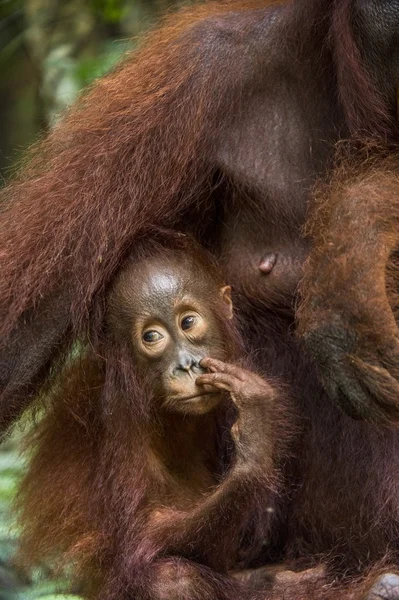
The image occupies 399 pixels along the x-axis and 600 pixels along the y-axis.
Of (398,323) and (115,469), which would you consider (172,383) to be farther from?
(398,323)

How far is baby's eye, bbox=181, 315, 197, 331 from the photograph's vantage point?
10.8ft

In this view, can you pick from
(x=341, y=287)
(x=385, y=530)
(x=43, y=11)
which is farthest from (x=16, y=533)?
(x=43, y=11)

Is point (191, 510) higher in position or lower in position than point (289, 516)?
higher

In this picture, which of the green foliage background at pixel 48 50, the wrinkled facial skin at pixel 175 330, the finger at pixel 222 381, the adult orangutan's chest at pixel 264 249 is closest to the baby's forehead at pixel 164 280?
the wrinkled facial skin at pixel 175 330

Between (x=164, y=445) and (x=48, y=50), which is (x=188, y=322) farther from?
(x=48, y=50)

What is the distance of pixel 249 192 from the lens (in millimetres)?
3449

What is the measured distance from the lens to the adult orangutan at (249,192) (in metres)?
3.23

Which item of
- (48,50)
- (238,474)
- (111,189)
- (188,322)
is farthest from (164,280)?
(48,50)

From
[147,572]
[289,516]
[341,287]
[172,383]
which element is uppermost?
[341,287]

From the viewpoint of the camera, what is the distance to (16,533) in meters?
3.85

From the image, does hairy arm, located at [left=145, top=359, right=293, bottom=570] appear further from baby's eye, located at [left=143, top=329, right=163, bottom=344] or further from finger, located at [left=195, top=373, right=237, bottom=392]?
baby's eye, located at [left=143, top=329, right=163, bottom=344]

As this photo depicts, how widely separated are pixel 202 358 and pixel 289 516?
580 mm

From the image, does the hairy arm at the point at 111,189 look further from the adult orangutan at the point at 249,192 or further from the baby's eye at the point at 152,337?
the baby's eye at the point at 152,337

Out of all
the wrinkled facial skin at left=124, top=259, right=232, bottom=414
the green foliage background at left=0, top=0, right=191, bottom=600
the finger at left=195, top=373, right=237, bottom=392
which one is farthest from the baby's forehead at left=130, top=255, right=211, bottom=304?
the green foliage background at left=0, top=0, right=191, bottom=600
